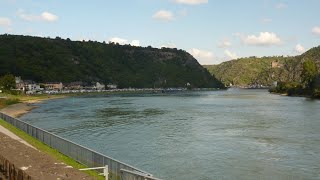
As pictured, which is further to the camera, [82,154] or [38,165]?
[82,154]

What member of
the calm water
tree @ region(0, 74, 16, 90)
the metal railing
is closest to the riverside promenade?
the metal railing

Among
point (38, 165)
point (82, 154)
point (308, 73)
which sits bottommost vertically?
point (82, 154)

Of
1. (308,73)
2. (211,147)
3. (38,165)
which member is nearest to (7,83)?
(308,73)

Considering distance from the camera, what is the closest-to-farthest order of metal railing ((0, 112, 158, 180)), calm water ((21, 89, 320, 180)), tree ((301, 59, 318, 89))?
metal railing ((0, 112, 158, 180)) → calm water ((21, 89, 320, 180)) → tree ((301, 59, 318, 89))

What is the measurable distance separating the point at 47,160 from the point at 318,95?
140 meters

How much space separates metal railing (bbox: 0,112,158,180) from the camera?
17.5 meters

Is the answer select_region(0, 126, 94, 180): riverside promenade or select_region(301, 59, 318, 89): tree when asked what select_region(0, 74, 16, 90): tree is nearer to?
select_region(301, 59, 318, 89): tree

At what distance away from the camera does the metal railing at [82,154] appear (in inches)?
690

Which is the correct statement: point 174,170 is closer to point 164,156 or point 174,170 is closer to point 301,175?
point 164,156

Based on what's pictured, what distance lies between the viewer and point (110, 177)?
19094 mm

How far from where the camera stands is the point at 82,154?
75.6ft

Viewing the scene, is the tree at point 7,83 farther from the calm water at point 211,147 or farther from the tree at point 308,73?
the tree at point 308,73

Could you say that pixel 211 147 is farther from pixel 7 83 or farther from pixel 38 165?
pixel 7 83

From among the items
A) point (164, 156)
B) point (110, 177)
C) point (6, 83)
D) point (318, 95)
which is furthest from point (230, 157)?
point (6, 83)
